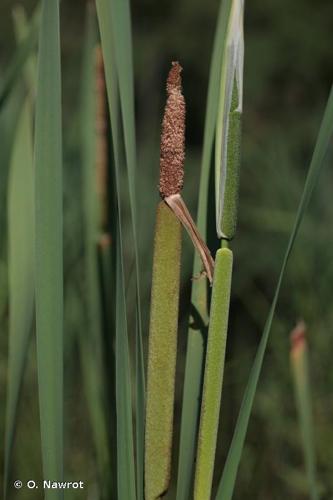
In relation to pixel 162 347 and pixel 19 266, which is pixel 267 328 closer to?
pixel 162 347

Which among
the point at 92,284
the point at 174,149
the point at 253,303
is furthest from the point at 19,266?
the point at 253,303

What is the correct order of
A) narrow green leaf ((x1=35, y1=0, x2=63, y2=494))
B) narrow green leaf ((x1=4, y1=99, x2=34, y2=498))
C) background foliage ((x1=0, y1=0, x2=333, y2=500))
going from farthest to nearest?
background foliage ((x1=0, y1=0, x2=333, y2=500)) → narrow green leaf ((x1=4, y1=99, x2=34, y2=498)) → narrow green leaf ((x1=35, y1=0, x2=63, y2=494))

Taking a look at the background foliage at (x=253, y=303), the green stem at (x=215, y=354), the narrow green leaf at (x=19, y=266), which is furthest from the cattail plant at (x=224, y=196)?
the background foliage at (x=253, y=303)

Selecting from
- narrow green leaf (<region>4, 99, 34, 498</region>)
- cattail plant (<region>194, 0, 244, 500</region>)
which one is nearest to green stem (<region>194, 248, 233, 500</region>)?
cattail plant (<region>194, 0, 244, 500</region>)

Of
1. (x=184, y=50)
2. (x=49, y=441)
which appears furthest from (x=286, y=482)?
(x=184, y=50)

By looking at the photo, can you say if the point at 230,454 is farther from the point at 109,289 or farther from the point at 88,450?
the point at 88,450

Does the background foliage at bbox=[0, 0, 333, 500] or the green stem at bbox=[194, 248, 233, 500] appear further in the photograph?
the background foliage at bbox=[0, 0, 333, 500]

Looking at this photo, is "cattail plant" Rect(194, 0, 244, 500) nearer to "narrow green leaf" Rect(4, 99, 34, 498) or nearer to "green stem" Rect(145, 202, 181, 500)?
"green stem" Rect(145, 202, 181, 500)
